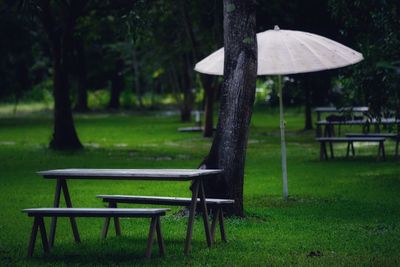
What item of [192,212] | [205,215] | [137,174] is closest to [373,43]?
[205,215]

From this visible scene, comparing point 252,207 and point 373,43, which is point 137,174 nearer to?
point 252,207

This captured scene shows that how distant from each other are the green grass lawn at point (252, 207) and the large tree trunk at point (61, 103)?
67 centimetres

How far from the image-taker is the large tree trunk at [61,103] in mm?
27609

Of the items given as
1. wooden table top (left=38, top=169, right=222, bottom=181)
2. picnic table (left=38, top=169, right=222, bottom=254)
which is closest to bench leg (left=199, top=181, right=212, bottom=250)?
picnic table (left=38, top=169, right=222, bottom=254)

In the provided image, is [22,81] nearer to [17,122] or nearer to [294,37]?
[17,122]

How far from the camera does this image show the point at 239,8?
1298cm

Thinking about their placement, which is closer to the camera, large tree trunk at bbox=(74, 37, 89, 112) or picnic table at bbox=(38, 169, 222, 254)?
picnic table at bbox=(38, 169, 222, 254)

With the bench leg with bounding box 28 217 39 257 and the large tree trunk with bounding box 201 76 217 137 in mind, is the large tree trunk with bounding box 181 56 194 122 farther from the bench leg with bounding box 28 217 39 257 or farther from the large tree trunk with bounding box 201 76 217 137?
the bench leg with bounding box 28 217 39 257

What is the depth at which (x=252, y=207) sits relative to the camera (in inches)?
587

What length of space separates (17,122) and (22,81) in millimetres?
3326

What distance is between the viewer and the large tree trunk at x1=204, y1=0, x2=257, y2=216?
42.5ft

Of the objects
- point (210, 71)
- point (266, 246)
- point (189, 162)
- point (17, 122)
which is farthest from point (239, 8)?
point (17, 122)

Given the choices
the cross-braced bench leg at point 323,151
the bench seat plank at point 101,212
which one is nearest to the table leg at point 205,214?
the bench seat plank at point 101,212

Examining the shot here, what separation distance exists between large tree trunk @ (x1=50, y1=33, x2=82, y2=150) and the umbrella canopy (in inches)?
506
